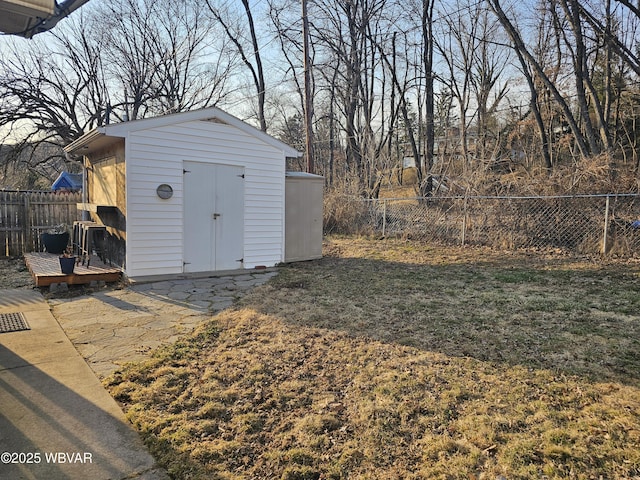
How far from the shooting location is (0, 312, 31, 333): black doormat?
3.98 m

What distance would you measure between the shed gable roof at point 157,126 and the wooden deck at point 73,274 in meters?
2.07

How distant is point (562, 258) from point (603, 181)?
1908mm

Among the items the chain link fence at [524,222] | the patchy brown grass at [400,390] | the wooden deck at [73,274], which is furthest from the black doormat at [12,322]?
the chain link fence at [524,222]

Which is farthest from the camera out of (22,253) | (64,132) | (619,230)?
(64,132)

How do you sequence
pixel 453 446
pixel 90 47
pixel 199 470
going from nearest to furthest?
pixel 199 470
pixel 453 446
pixel 90 47

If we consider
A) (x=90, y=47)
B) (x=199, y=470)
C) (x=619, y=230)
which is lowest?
(x=199, y=470)

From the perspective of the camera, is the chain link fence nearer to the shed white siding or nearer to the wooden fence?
the shed white siding

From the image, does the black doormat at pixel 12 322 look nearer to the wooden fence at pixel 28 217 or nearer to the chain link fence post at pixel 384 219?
the wooden fence at pixel 28 217

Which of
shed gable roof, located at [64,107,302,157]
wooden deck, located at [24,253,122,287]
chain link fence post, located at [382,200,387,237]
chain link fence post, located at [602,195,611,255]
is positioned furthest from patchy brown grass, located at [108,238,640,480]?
chain link fence post, located at [382,200,387,237]

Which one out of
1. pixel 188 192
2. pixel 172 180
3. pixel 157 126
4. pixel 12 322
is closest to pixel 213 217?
pixel 188 192

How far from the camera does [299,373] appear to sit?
10.0 ft

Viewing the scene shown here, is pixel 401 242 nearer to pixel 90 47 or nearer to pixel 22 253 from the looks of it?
pixel 22 253

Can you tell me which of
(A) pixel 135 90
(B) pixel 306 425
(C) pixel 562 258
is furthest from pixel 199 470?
(A) pixel 135 90

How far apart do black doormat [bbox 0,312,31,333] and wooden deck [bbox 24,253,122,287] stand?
46.2 inches
